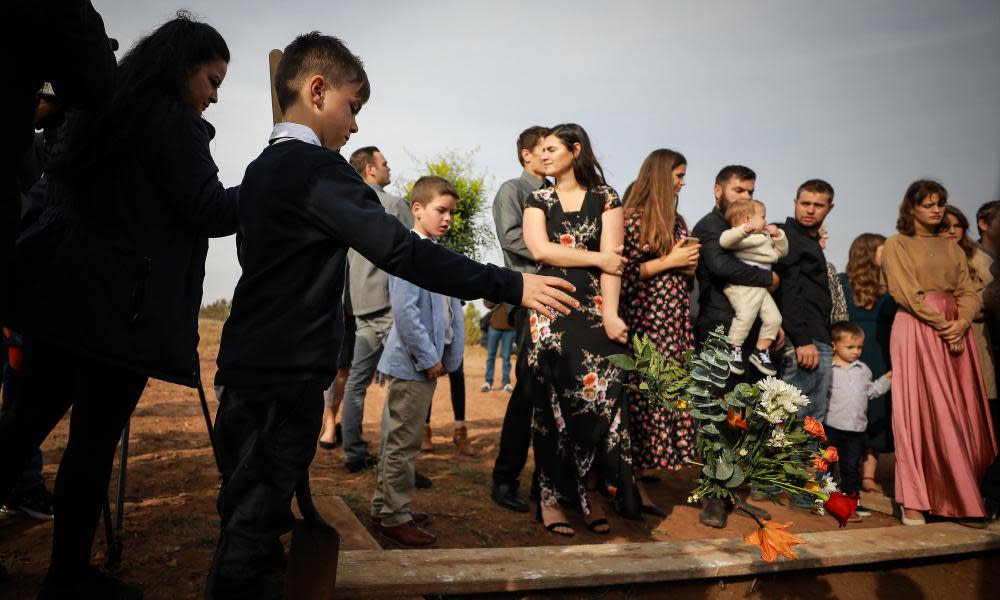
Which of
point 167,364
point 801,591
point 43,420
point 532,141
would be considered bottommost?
point 801,591

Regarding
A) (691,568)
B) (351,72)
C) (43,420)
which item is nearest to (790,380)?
(691,568)

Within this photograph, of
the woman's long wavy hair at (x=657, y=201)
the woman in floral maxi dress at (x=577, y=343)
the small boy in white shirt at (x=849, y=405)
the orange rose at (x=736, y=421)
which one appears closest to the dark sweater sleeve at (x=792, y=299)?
the small boy in white shirt at (x=849, y=405)

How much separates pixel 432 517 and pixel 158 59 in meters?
2.76

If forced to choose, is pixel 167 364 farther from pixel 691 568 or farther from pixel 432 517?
pixel 691 568

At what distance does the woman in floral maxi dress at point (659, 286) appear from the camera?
407 centimetres

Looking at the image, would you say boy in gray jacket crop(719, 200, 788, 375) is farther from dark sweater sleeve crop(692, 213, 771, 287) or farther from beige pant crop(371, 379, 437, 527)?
beige pant crop(371, 379, 437, 527)

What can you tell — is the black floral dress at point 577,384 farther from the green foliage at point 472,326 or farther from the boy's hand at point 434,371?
the green foliage at point 472,326

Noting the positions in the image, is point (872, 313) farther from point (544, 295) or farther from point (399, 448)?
point (544, 295)

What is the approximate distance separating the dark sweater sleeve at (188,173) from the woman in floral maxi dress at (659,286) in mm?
2721

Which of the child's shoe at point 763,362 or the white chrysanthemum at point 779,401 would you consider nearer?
the white chrysanthemum at point 779,401

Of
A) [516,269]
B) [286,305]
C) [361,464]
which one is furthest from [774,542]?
[361,464]

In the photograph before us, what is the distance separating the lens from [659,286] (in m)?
4.14

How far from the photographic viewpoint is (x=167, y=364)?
6.64 ft

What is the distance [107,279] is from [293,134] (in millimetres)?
748
